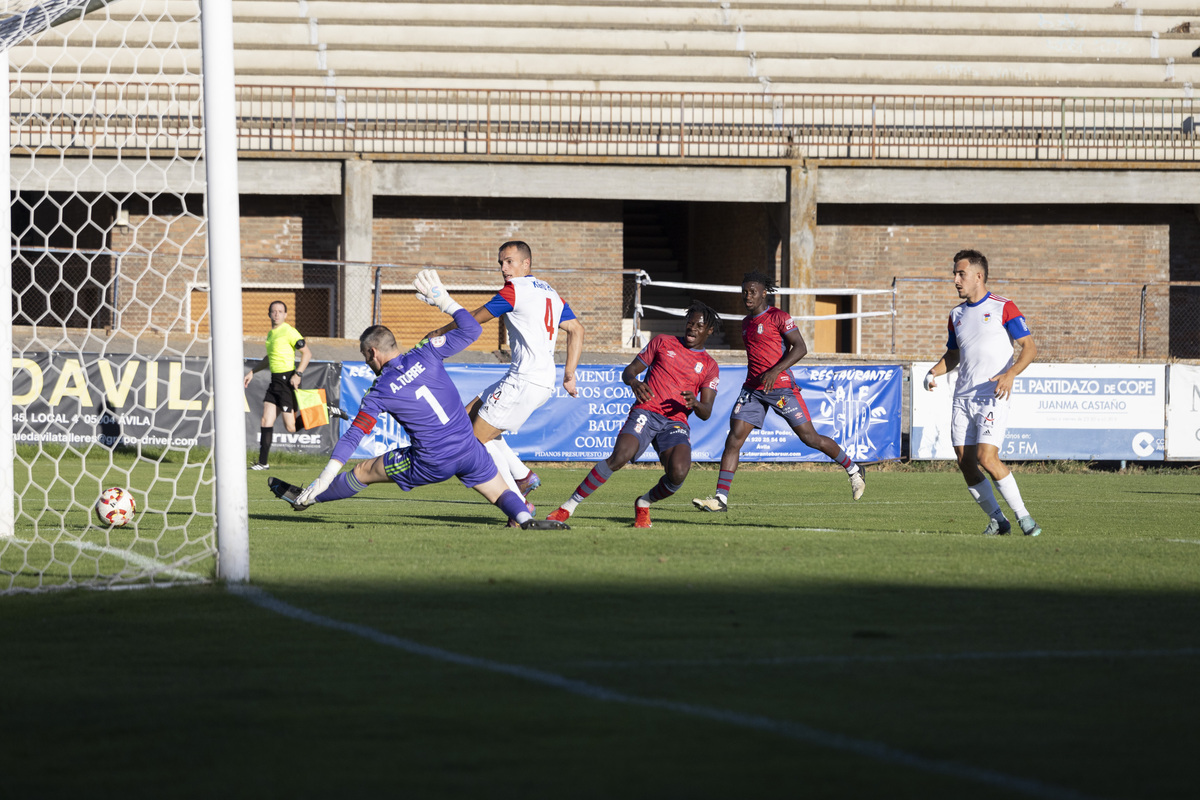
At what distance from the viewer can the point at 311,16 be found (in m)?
28.9

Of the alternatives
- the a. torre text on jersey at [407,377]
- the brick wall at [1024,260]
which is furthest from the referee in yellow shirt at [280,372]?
the brick wall at [1024,260]

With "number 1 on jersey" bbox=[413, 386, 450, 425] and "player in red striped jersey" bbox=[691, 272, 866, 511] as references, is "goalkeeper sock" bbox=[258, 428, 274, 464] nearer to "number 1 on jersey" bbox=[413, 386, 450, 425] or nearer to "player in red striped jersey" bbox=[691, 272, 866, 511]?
"player in red striped jersey" bbox=[691, 272, 866, 511]

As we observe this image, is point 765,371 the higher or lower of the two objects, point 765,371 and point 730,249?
the lower

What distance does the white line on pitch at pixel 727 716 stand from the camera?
3.02 meters

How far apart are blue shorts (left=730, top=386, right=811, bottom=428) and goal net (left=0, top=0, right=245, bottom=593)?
4523 mm

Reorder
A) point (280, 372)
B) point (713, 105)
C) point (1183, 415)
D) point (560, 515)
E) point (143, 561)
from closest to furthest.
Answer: point (143, 561)
point (560, 515)
point (280, 372)
point (1183, 415)
point (713, 105)

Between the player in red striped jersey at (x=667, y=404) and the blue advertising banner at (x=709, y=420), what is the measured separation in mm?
8293

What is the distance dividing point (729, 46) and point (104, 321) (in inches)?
562

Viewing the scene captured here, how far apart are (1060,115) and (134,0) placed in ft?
79.1

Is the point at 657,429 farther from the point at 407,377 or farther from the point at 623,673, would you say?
the point at 623,673

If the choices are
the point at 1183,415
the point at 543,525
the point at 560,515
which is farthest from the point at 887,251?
the point at 543,525

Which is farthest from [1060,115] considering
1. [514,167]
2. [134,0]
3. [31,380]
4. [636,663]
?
[636,663]

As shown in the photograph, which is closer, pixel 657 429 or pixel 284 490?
pixel 284 490

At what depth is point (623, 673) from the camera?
4238 millimetres
